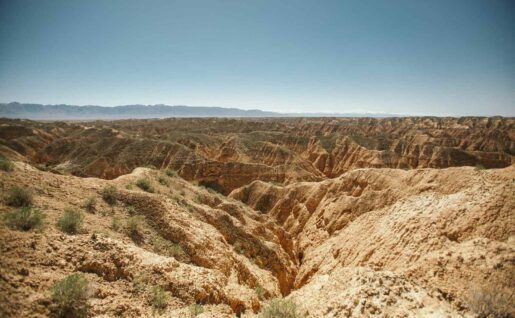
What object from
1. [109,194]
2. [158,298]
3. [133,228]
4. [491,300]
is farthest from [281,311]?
[109,194]

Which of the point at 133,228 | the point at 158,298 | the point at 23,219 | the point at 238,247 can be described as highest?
the point at 23,219

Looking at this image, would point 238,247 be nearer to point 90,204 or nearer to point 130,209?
point 130,209

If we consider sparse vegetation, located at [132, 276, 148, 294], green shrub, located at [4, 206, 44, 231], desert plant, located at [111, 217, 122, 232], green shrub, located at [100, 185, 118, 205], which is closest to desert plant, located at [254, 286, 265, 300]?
sparse vegetation, located at [132, 276, 148, 294]

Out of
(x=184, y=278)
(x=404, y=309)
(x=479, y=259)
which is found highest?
(x=479, y=259)

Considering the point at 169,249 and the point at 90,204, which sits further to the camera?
the point at 90,204

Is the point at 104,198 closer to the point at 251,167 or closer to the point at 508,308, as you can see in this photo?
the point at 508,308

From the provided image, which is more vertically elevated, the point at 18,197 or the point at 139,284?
the point at 18,197

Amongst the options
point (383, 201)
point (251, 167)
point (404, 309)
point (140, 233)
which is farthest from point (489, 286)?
point (251, 167)

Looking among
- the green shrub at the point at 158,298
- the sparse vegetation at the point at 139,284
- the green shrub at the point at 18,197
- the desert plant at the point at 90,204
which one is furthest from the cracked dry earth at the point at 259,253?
the green shrub at the point at 18,197
